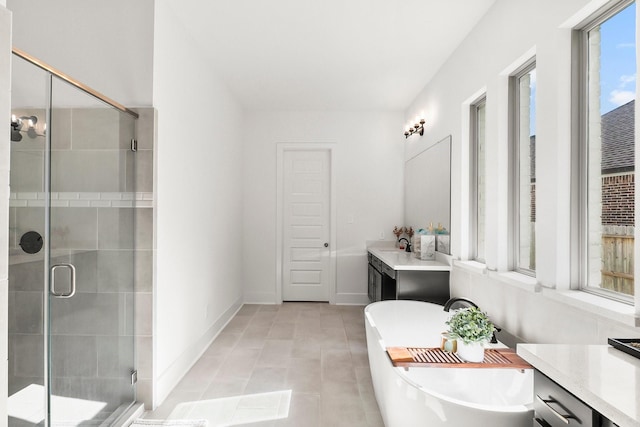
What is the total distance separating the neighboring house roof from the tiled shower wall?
255 centimetres

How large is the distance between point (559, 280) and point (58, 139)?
2599mm

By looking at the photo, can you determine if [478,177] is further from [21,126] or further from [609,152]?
[21,126]

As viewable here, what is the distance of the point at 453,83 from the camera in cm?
341

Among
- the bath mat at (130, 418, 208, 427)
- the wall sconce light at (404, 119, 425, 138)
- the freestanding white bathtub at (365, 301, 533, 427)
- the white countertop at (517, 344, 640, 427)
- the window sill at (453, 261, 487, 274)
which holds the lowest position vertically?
the bath mat at (130, 418, 208, 427)

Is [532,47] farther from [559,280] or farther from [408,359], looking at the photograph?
[408,359]

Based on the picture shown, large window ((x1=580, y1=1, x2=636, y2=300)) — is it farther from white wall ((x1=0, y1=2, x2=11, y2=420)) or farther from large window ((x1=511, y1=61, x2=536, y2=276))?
white wall ((x1=0, y1=2, x2=11, y2=420))

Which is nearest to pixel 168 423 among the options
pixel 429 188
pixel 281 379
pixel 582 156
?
pixel 281 379

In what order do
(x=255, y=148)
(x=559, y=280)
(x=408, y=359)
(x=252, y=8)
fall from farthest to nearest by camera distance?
(x=255, y=148)
(x=252, y=8)
(x=408, y=359)
(x=559, y=280)

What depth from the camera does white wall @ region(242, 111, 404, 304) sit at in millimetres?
5301

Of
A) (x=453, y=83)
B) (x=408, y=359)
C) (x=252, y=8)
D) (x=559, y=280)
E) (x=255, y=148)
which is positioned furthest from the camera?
(x=255, y=148)

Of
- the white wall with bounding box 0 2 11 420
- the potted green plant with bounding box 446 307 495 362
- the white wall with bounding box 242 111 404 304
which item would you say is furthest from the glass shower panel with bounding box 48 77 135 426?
the white wall with bounding box 242 111 404 304

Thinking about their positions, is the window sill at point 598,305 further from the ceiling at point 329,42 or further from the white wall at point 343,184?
the white wall at point 343,184

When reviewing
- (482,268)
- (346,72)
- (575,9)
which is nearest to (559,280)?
(482,268)

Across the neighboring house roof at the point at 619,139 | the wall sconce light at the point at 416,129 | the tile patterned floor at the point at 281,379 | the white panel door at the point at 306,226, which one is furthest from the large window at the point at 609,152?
the white panel door at the point at 306,226
